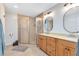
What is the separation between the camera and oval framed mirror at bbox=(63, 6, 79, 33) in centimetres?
149

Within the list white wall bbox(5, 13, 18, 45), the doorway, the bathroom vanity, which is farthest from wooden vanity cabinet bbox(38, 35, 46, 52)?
white wall bbox(5, 13, 18, 45)

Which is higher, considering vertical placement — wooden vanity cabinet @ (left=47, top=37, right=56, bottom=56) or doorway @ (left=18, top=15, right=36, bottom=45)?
doorway @ (left=18, top=15, right=36, bottom=45)

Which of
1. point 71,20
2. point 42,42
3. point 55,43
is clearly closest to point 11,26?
point 42,42

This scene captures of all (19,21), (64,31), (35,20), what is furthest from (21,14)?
(64,31)

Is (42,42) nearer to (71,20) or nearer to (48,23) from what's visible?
(48,23)

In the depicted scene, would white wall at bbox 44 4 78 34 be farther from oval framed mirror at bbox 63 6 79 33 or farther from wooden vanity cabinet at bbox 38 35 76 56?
wooden vanity cabinet at bbox 38 35 76 56

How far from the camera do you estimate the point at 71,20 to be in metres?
1.49

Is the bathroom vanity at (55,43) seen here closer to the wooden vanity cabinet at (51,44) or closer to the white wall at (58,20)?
the wooden vanity cabinet at (51,44)

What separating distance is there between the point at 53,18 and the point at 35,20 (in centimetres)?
32

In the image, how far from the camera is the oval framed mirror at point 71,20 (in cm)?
149

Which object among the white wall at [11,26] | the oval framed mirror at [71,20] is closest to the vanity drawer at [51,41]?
the oval framed mirror at [71,20]

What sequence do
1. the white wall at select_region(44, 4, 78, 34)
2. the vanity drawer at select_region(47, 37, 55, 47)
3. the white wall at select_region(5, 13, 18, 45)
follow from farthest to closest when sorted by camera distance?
the white wall at select_region(44, 4, 78, 34), the vanity drawer at select_region(47, 37, 55, 47), the white wall at select_region(5, 13, 18, 45)

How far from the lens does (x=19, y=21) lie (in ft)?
4.45

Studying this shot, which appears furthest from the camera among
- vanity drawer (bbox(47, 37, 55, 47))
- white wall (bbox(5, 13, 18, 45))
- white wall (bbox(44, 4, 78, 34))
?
white wall (bbox(44, 4, 78, 34))
